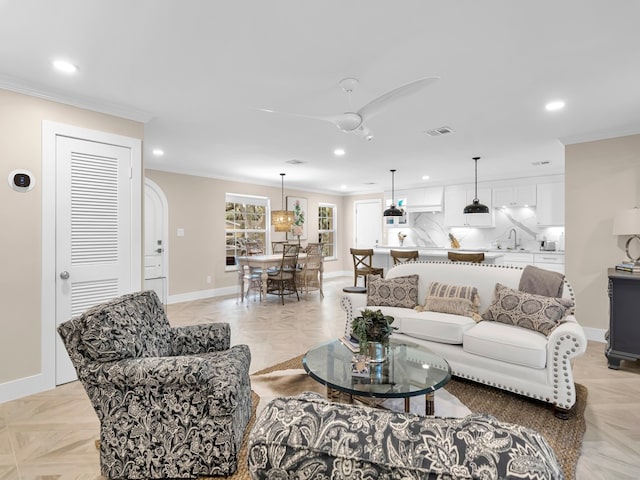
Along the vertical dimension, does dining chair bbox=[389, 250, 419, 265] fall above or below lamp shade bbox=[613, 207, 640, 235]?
below

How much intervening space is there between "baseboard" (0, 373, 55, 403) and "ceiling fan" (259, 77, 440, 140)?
2829 millimetres

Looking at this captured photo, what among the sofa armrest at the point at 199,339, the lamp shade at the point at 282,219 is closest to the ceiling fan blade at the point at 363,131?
the sofa armrest at the point at 199,339

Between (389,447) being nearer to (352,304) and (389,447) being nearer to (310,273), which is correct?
(352,304)

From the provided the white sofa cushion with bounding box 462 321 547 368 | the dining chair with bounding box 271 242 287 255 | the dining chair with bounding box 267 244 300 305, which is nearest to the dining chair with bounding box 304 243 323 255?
the dining chair with bounding box 267 244 300 305

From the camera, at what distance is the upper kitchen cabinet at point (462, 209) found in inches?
287

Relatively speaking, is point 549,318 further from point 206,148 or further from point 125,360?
point 206,148

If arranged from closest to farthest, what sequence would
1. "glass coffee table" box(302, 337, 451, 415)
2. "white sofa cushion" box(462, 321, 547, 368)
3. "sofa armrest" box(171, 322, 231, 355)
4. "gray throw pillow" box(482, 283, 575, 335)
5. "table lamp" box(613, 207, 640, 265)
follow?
1. "glass coffee table" box(302, 337, 451, 415)
2. "sofa armrest" box(171, 322, 231, 355)
3. "white sofa cushion" box(462, 321, 547, 368)
4. "gray throw pillow" box(482, 283, 575, 335)
5. "table lamp" box(613, 207, 640, 265)

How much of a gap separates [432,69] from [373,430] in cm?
256

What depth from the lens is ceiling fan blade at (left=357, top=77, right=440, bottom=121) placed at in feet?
6.31

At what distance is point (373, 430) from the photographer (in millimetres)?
634

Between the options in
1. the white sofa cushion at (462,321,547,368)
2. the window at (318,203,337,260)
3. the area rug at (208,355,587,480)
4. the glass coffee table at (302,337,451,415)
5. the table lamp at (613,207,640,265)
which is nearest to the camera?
the glass coffee table at (302,337,451,415)

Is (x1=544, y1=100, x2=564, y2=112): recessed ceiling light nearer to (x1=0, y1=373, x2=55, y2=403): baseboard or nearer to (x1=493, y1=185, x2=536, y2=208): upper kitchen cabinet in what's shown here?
(x1=493, y1=185, x2=536, y2=208): upper kitchen cabinet

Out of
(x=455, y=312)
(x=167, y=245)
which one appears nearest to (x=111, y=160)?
(x=167, y=245)

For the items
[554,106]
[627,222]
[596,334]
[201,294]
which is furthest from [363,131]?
[201,294]
